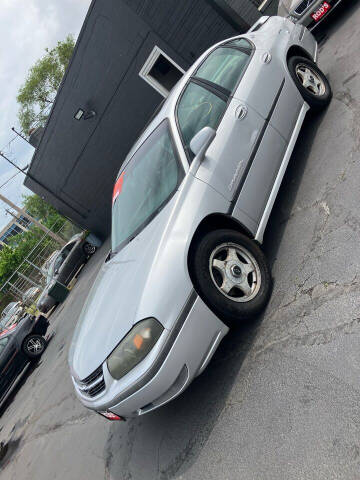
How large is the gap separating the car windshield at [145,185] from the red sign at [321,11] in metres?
5.11

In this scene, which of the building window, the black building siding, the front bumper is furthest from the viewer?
the building window

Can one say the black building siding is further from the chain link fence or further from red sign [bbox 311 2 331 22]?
red sign [bbox 311 2 331 22]

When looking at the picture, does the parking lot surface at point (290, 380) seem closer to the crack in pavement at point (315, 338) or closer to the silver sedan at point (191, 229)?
the crack in pavement at point (315, 338)

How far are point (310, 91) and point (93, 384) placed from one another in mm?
4294

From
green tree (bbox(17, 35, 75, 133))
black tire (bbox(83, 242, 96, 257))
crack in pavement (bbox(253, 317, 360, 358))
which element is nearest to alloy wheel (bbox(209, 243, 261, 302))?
crack in pavement (bbox(253, 317, 360, 358))

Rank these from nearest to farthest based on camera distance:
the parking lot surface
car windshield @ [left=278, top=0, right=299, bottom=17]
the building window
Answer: the parking lot surface → car windshield @ [left=278, top=0, right=299, bottom=17] → the building window

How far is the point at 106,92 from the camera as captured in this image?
13.9 m

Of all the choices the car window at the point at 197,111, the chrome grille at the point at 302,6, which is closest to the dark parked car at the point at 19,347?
the car window at the point at 197,111

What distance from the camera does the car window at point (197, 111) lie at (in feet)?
14.6

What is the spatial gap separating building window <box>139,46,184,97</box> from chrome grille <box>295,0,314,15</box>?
17.7 feet

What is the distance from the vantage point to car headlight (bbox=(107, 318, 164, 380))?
3.34 metres

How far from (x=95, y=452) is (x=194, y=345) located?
2.37 metres

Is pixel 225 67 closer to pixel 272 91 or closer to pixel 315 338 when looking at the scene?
pixel 272 91

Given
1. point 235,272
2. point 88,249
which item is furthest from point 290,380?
point 88,249
